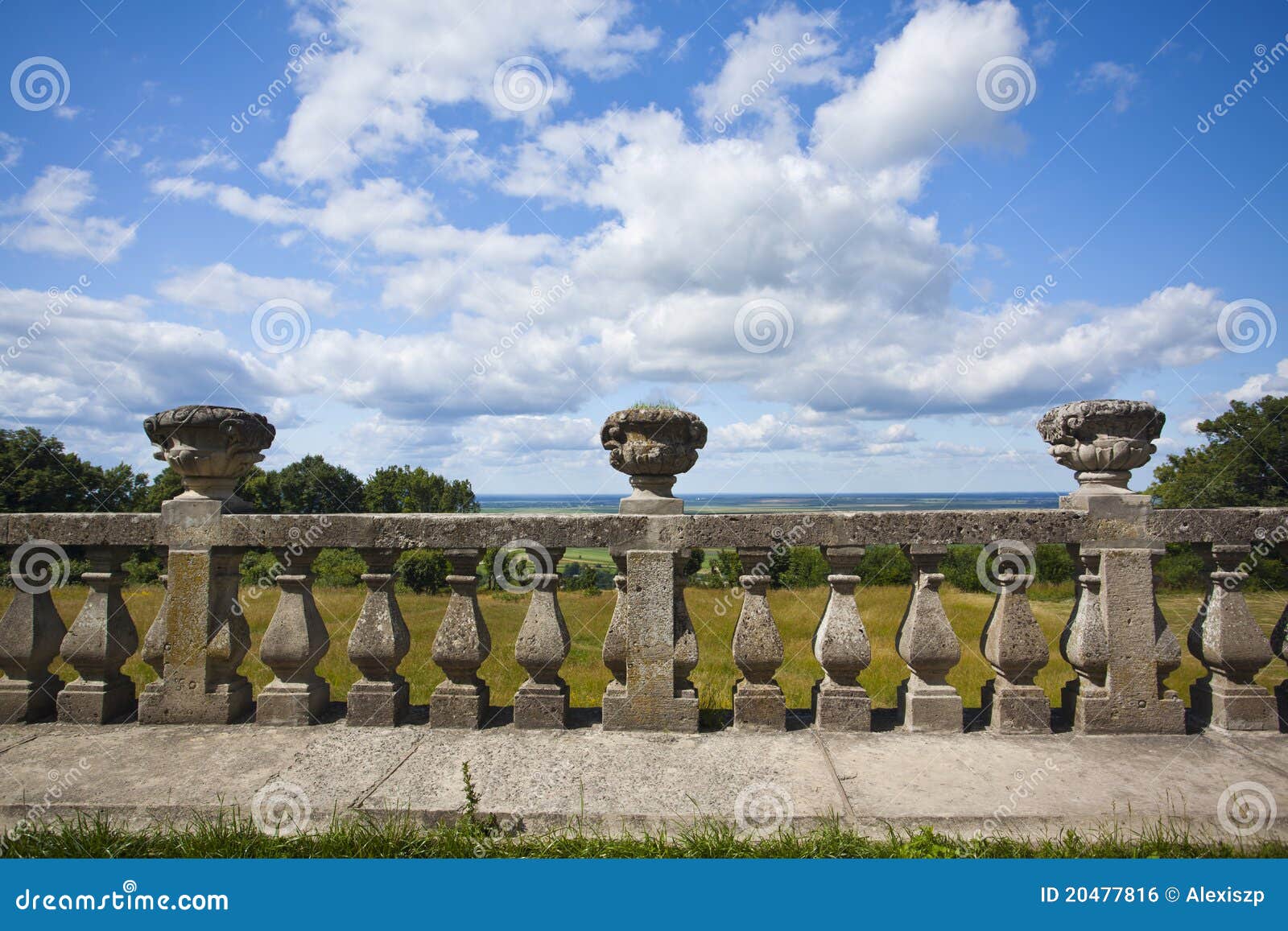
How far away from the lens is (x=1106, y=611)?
3.80m

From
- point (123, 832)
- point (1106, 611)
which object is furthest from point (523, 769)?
point (1106, 611)

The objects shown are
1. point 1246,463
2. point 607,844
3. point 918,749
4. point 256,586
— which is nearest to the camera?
point 607,844

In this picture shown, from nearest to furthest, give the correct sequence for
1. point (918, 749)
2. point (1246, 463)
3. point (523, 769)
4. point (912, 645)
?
point (523, 769)
point (918, 749)
point (912, 645)
point (1246, 463)

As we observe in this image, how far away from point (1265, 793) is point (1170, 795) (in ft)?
1.18

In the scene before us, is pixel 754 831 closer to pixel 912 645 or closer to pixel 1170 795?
pixel 912 645

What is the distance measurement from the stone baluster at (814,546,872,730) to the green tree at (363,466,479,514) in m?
6.64

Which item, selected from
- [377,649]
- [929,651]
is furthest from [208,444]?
[929,651]

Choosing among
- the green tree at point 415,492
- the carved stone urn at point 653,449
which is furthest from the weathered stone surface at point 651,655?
the green tree at point 415,492

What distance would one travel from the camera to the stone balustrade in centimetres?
Result: 376

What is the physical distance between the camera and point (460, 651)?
3820 mm

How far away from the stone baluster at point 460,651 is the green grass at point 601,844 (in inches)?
42.5

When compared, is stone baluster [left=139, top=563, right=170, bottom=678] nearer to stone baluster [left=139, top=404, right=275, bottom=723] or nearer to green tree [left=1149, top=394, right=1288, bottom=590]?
stone baluster [left=139, top=404, right=275, bottom=723]

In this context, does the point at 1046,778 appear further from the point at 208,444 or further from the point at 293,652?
the point at 208,444

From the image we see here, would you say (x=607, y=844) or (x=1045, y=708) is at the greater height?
(x=1045, y=708)
